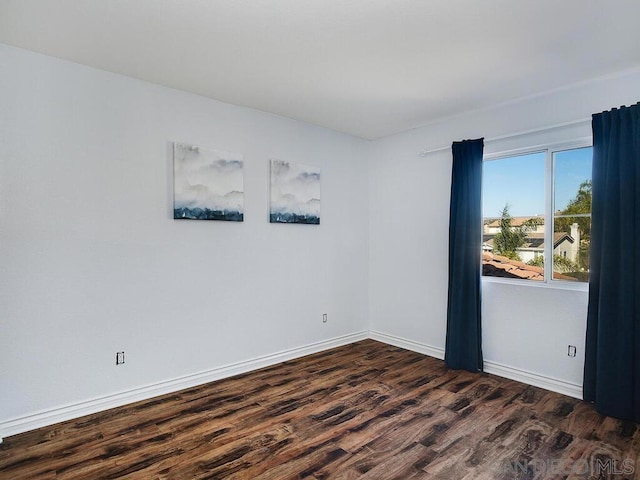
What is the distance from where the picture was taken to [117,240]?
9.59 ft

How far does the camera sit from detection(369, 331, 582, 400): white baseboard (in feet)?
10.4

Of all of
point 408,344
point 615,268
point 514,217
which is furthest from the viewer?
point 408,344

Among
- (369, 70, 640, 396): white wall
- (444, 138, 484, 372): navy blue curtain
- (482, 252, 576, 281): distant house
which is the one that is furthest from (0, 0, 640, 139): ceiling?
(482, 252, 576, 281): distant house

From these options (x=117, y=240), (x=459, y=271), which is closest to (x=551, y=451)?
(x=459, y=271)

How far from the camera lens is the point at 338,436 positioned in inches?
99.0

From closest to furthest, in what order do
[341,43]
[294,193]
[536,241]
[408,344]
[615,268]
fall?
[341,43]
[615,268]
[536,241]
[294,193]
[408,344]

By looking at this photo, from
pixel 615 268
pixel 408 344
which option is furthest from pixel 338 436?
pixel 615 268

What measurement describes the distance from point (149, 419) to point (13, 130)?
2280 millimetres

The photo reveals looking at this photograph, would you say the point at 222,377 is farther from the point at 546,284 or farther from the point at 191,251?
the point at 546,284

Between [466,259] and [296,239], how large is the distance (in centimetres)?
184

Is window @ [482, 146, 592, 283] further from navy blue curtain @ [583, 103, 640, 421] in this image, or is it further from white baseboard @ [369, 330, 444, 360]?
white baseboard @ [369, 330, 444, 360]

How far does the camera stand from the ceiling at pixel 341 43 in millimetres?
2080

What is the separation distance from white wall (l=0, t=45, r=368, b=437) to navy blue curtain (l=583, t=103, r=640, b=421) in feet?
9.07

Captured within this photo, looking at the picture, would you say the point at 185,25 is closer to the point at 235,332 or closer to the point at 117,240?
the point at 117,240
